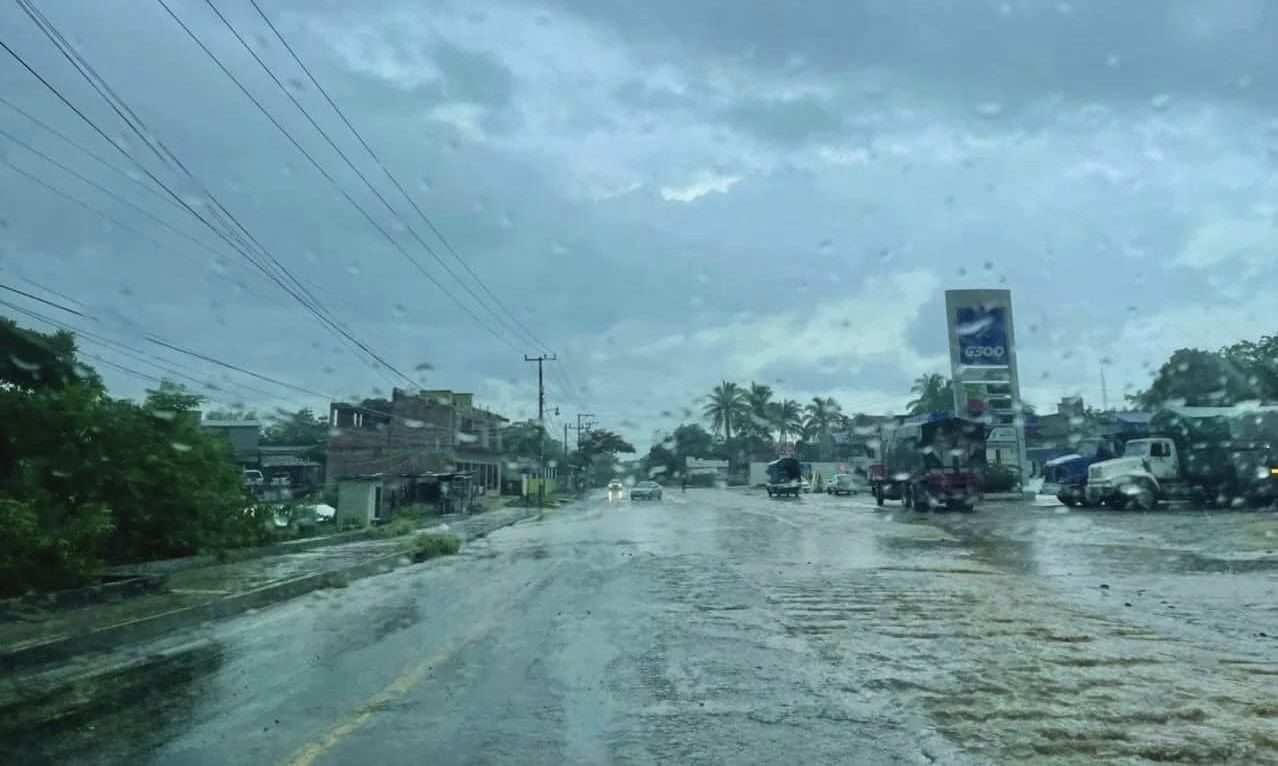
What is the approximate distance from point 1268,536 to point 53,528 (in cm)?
2215

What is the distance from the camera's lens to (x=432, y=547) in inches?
982

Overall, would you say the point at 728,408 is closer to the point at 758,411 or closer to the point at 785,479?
the point at 758,411

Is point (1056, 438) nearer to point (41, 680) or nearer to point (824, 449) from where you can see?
point (824, 449)

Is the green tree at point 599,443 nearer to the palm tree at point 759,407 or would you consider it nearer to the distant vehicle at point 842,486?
the palm tree at point 759,407

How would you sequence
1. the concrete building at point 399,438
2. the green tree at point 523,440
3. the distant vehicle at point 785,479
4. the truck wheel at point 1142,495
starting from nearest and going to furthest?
the truck wheel at point 1142,495 < the concrete building at point 399,438 < the distant vehicle at point 785,479 < the green tree at point 523,440

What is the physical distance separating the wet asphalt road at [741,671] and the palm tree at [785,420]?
101845mm

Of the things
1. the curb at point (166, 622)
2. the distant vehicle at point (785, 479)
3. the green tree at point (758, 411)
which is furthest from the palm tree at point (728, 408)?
the curb at point (166, 622)

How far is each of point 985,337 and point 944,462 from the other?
1852 centimetres

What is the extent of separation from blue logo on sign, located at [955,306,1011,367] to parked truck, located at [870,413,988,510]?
14829 millimetres

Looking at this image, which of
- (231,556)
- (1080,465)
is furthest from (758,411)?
(231,556)

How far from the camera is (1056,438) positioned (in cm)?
7931

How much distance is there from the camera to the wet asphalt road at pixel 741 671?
251 inches

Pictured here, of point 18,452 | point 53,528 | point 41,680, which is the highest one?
point 18,452

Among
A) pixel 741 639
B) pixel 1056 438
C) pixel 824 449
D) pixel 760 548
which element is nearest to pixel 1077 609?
pixel 741 639
